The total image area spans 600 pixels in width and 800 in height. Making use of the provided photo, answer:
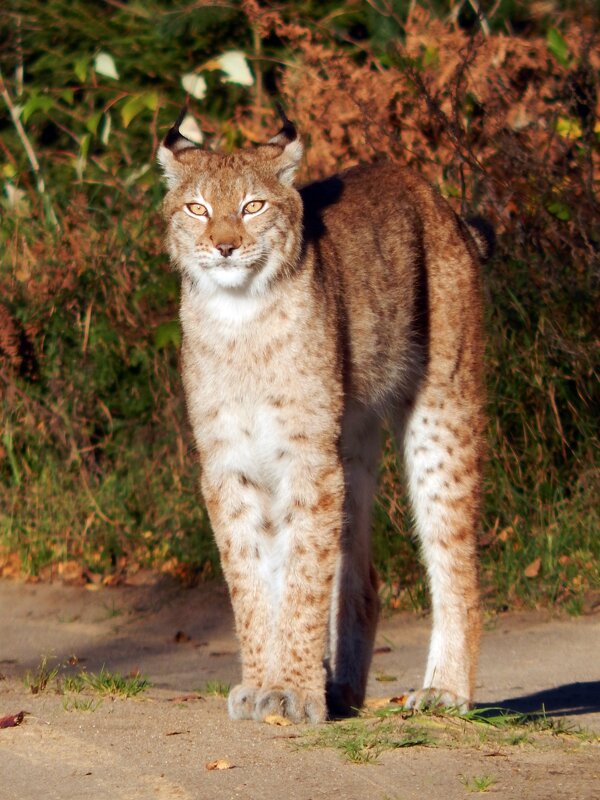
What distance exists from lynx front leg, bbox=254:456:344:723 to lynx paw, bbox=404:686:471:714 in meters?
0.37

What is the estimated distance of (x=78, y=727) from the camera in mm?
4102

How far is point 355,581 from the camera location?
5316 millimetres

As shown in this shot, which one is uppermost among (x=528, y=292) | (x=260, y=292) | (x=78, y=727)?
(x=260, y=292)

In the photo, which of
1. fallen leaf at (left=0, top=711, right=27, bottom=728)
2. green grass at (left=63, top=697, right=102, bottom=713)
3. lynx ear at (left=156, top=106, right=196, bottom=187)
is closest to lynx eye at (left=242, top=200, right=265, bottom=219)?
lynx ear at (left=156, top=106, right=196, bottom=187)

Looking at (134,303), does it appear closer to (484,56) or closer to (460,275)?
(484,56)

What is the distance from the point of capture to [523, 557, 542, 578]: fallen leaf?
21.9 ft

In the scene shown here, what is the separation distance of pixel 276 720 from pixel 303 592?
411 millimetres

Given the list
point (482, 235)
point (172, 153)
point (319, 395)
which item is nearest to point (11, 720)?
point (319, 395)

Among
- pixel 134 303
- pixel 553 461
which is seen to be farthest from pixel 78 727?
pixel 134 303

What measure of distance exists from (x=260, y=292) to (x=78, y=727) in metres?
1.52

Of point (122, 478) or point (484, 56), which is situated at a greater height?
point (484, 56)

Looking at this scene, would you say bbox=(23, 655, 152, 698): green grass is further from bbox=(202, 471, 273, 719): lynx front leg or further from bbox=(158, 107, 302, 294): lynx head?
bbox=(158, 107, 302, 294): lynx head

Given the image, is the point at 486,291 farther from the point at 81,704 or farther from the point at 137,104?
the point at 81,704

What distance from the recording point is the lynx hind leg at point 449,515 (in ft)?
16.1
